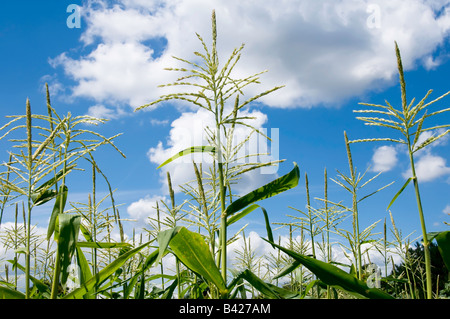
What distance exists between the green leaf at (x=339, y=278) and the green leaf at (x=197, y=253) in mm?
459

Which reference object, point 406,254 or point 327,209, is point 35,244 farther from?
point 406,254

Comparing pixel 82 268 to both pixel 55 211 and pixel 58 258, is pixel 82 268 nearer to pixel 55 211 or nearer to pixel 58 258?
pixel 55 211

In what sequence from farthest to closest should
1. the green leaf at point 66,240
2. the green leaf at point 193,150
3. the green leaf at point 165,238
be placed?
the green leaf at point 193,150 < the green leaf at point 66,240 < the green leaf at point 165,238

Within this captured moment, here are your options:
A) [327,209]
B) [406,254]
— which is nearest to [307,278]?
[327,209]

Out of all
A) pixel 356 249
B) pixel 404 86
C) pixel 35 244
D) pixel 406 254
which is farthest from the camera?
pixel 406 254

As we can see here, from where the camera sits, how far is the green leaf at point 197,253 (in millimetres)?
2334

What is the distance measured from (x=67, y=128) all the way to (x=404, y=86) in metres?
Answer: 2.28

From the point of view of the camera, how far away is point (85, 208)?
325 centimetres

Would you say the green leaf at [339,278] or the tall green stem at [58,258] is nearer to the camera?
the tall green stem at [58,258]

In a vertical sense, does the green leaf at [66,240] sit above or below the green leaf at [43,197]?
below

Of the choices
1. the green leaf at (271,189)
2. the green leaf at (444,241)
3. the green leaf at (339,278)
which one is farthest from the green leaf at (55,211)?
the green leaf at (444,241)

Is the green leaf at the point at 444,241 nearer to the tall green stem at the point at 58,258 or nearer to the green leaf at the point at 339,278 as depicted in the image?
the green leaf at the point at 339,278

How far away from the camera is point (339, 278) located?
2537 mm

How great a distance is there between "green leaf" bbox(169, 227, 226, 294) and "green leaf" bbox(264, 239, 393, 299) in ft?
1.51
